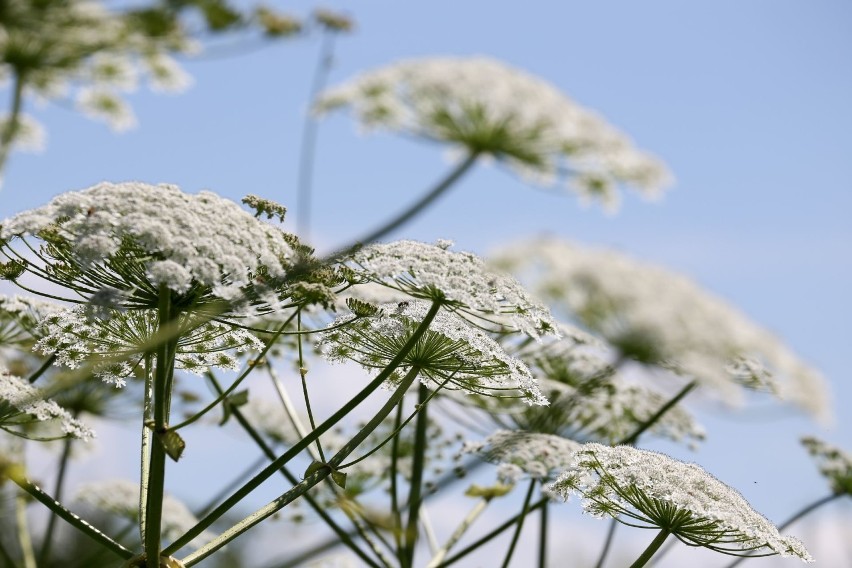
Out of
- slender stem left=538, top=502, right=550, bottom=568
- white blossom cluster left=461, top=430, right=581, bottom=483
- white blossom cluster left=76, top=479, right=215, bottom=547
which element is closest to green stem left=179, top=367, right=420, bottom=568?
white blossom cluster left=461, top=430, right=581, bottom=483

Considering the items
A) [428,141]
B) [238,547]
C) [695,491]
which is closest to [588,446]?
[695,491]

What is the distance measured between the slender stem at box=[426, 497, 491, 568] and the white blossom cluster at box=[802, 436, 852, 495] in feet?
15.8

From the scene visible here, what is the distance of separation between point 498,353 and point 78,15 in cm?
318

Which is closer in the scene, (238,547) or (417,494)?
(417,494)

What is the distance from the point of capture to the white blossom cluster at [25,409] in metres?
6.27

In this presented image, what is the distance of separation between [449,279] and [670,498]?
1.85m

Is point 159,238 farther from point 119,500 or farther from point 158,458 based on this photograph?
point 119,500

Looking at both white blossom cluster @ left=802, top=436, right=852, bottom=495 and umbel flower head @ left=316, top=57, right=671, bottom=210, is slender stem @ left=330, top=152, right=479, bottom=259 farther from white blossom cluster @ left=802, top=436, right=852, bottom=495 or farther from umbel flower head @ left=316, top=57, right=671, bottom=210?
white blossom cluster @ left=802, top=436, right=852, bottom=495

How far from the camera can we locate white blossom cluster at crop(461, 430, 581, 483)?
26.0 feet

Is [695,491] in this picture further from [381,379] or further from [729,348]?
[381,379]

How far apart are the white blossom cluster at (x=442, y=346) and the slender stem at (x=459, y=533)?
2.10 m

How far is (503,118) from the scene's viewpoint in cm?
525

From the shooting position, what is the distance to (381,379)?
220 inches

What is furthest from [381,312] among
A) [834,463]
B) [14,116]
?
[834,463]
